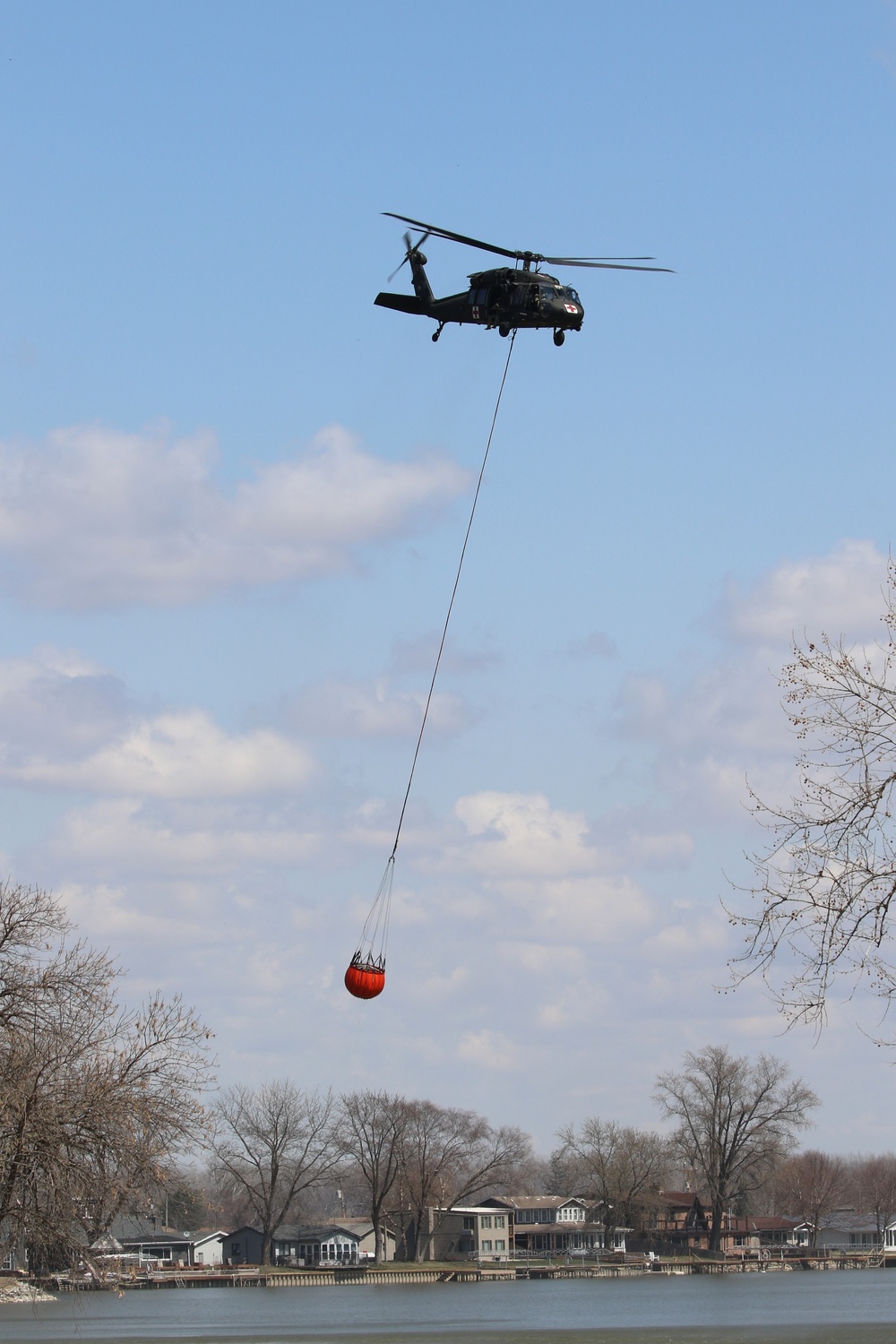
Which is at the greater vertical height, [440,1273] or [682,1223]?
[682,1223]

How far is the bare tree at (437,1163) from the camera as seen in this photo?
420 feet

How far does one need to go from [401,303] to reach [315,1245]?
4492 inches

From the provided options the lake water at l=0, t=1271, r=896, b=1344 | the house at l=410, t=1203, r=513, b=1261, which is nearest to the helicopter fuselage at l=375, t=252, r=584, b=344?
the lake water at l=0, t=1271, r=896, b=1344

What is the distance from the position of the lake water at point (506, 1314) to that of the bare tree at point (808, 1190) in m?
33.2

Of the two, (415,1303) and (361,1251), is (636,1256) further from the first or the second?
(415,1303)

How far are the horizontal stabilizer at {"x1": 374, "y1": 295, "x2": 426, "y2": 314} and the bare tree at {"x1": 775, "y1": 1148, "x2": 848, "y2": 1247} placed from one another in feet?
472

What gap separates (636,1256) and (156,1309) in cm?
5622

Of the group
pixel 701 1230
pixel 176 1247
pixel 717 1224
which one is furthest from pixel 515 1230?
pixel 176 1247

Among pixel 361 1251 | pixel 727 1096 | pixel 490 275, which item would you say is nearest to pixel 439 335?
pixel 490 275

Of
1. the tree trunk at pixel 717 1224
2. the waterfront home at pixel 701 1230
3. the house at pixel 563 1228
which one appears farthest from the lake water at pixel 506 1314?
the house at pixel 563 1228

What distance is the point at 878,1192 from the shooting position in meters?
165

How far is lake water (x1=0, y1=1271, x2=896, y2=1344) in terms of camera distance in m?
59.9

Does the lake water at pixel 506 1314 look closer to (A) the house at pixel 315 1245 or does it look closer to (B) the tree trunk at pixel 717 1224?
(B) the tree trunk at pixel 717 1224

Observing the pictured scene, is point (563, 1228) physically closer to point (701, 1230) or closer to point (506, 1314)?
point (701, 1230)
